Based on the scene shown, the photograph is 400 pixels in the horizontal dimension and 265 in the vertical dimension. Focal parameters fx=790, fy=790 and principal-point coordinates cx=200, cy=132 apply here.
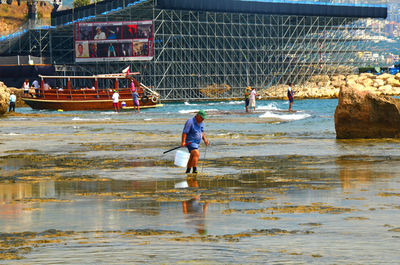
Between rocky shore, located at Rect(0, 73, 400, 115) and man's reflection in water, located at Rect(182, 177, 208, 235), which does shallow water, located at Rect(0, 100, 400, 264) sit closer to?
man's reflection in water, located at Rect(182, 177, 208, 235)

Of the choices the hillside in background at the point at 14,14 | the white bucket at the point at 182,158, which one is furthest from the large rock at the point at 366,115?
the hillside in background at the point at 14,14

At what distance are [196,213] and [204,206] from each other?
650 mm

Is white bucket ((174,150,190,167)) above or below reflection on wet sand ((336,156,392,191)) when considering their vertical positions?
above

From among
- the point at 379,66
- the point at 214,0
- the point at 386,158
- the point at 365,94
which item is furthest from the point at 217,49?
the point at 386,158

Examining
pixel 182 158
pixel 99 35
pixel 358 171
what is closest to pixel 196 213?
pixel 182 158

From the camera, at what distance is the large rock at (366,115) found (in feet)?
79.0

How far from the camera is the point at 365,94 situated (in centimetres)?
2431

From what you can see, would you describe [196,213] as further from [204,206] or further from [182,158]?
[182,158]

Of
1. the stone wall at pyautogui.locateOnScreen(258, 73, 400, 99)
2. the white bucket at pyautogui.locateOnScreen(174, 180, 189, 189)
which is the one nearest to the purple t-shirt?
the white bucket at pyautogui.locateOnScreen(174, 180, 189, 189)

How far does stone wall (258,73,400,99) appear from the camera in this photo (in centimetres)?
9288

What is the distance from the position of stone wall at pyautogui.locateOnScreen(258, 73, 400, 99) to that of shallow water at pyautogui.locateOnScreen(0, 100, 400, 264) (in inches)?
2818

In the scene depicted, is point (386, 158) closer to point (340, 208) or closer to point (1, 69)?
point (340, 208)

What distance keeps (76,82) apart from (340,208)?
77.9 meters

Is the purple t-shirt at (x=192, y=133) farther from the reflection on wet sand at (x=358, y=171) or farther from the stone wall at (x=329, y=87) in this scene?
the stone wall at (x=329, y=87)
